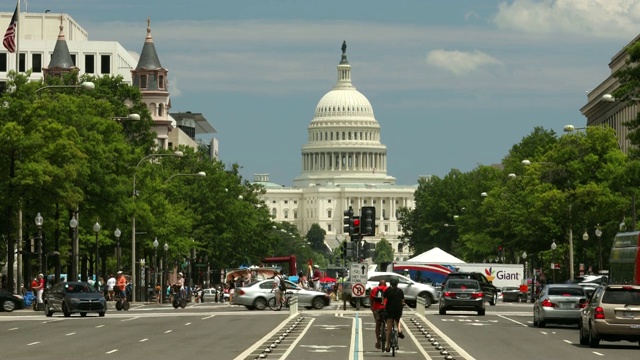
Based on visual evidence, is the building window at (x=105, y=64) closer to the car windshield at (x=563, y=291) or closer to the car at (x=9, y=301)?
the car at (x=9, y=301)

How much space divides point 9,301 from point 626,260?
24.2 m

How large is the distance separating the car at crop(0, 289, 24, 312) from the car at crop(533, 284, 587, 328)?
76.0 ft

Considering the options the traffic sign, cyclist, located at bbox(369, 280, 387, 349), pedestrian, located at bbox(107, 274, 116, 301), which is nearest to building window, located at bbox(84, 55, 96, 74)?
pedestrian, located at bbox(107, 274, 116, 301)

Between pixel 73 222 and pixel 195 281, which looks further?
pixel 195 281

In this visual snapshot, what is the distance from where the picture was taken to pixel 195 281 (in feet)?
441

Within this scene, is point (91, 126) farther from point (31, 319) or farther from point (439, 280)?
point (439, 280)

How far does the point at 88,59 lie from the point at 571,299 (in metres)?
118

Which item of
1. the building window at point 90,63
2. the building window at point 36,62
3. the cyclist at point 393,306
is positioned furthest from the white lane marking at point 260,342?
the building window at point 90,63

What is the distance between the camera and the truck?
11725 cm

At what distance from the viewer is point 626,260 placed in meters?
55.2

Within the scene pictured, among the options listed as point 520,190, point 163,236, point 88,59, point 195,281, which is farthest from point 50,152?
point 88,59

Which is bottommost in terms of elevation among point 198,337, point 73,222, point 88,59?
point 198,337

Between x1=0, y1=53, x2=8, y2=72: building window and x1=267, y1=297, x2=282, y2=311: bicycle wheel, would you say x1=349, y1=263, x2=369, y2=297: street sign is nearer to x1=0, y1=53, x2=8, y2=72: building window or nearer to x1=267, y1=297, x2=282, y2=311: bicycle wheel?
x1=267, y1=297, x2=282, y2=311: bicycle wheel

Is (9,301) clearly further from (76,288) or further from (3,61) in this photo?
(3,61)
